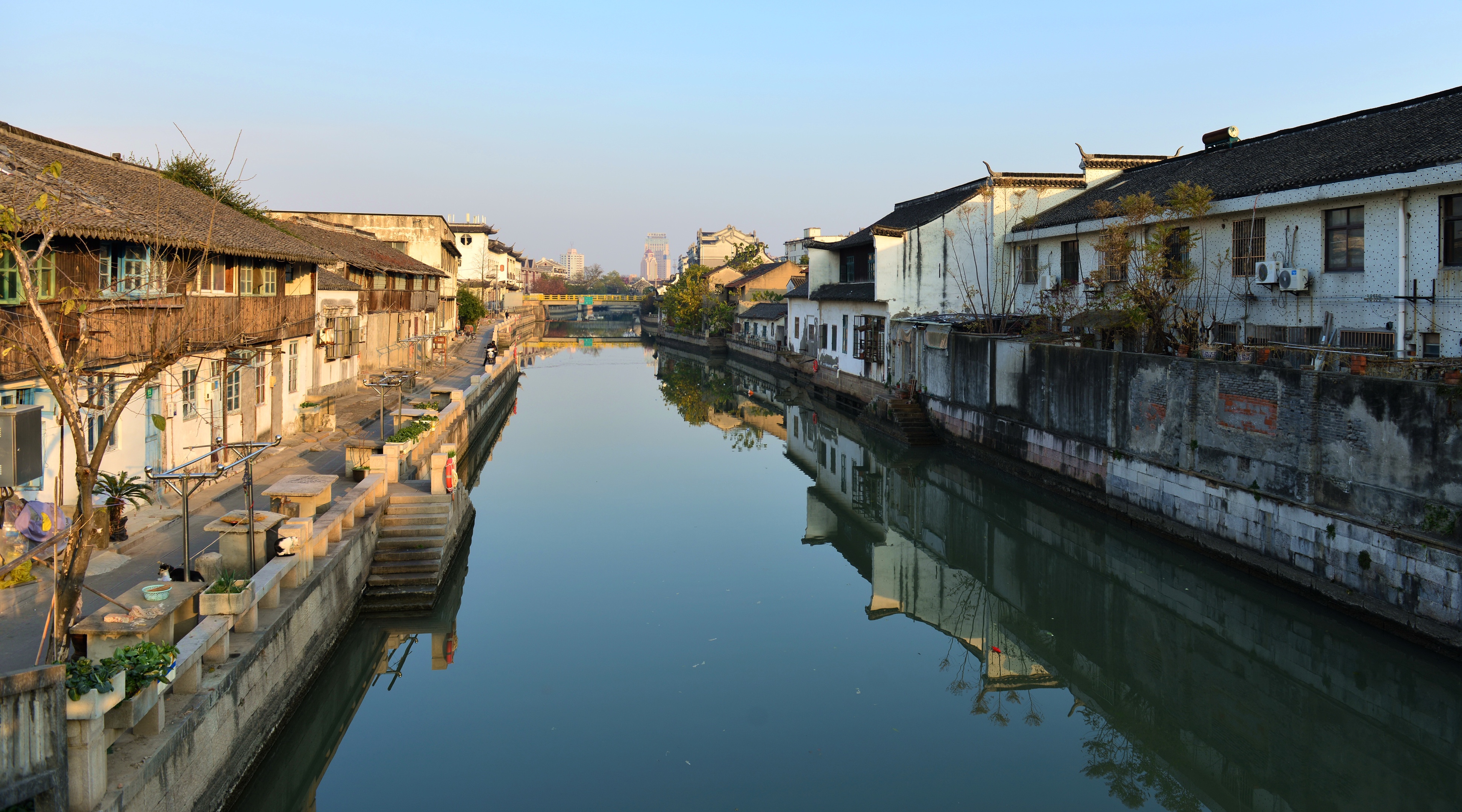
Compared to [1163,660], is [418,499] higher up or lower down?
higher up

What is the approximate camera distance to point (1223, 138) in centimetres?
2153

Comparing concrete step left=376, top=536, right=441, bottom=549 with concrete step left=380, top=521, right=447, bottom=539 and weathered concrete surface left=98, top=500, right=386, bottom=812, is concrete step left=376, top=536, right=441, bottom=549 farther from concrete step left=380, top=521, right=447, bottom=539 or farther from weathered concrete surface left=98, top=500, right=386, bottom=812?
weathered concrete surface left=98, top=500, right=386, bottom=812

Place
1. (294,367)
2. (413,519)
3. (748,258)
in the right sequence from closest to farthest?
(413,519), (294,367), (748,258)

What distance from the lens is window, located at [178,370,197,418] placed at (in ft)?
44.5

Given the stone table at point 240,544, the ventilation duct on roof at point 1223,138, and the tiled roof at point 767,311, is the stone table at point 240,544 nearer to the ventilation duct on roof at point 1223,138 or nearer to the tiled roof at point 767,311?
the ventilation duct on roof at point 1223,138

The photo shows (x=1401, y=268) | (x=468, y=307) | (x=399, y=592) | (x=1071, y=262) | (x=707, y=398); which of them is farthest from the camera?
(x=468, y=307)

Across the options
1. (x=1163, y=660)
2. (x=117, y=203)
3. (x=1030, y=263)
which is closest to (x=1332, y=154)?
(x=1030, y=263)

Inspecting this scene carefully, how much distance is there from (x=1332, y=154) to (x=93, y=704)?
62.4 feet

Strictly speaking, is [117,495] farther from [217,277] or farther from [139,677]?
[217,277]

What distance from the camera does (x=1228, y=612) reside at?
39.8 feet

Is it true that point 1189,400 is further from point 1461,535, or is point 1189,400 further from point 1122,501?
point 1461,535

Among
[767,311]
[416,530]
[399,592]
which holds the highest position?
[767,311]

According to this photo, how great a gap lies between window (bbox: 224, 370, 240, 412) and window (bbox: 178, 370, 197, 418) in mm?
899

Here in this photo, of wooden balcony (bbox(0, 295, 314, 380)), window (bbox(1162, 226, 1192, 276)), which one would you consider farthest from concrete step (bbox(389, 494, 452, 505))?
window (bbox(1162, 226, 1192, 276))
